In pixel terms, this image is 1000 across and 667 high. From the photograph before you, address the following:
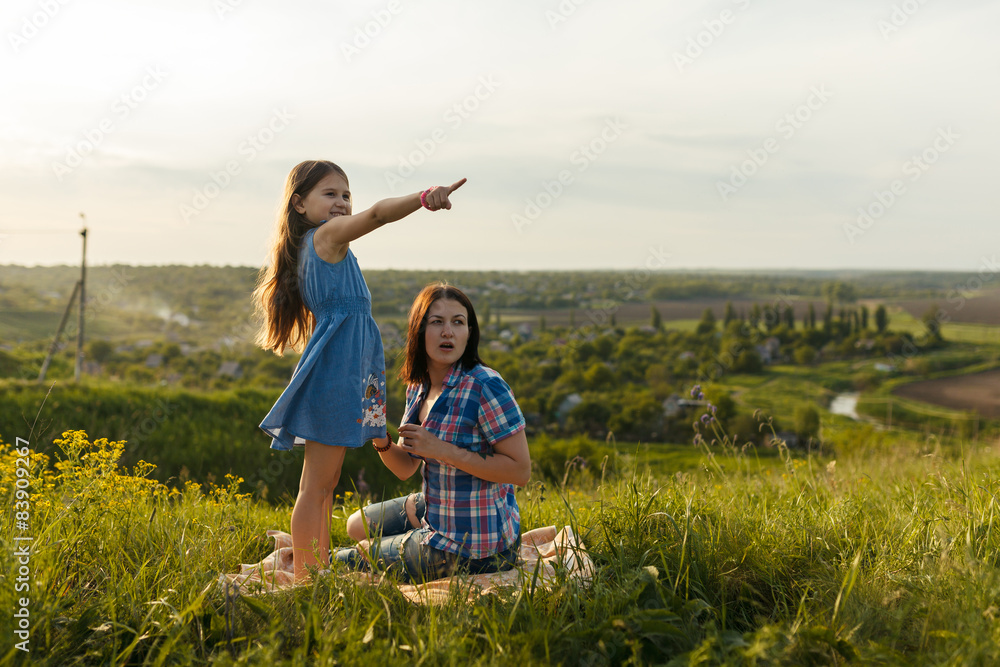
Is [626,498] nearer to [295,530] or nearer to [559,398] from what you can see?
[295,530]

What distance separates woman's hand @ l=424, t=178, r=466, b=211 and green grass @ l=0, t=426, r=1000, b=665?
144 centimetres

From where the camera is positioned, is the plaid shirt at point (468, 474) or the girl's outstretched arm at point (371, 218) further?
the plaid shirt at point (468, 474)

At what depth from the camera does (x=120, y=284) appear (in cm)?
3800

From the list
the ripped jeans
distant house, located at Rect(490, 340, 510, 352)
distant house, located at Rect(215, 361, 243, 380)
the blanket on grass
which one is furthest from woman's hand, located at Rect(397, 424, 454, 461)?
distant house, located at Rect(490, 340, 510, 352)

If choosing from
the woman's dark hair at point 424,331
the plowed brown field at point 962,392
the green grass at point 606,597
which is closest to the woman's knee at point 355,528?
the green grass at point 606,597

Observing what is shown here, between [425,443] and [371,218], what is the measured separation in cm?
101

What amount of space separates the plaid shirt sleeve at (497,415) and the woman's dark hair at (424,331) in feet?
0.74

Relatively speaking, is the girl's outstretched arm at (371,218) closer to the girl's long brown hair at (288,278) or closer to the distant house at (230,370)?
the girl's long brown hair at (288,278)

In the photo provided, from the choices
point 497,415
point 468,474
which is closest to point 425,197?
point 497,415

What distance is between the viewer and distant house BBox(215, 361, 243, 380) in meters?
33.4

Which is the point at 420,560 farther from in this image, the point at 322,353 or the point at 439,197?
the point at 439,197

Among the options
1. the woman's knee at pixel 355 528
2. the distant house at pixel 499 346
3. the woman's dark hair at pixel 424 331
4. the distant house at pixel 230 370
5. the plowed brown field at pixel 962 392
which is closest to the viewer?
the woman's dark hair at pixel 424 331

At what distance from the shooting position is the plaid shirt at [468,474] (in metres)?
2.99

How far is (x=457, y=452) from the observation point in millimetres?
2871
